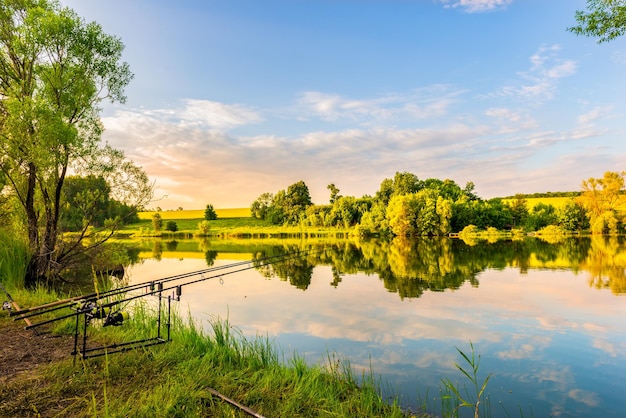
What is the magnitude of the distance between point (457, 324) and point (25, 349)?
1154cm

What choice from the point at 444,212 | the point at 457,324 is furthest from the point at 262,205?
the point at 457,324

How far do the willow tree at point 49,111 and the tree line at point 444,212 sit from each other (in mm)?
64424

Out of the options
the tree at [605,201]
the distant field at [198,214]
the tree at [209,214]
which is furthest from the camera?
→ the distant field at [198,214]

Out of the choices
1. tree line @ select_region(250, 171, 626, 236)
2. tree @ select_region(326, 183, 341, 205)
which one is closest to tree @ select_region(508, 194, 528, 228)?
tree line @ select_region(250, 171, 626, 236)

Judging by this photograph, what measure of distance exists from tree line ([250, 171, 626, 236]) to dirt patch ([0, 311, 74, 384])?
70075mm

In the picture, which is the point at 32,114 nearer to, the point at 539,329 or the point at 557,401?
the point at 557,401

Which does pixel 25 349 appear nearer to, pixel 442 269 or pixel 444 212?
pixel 442 269

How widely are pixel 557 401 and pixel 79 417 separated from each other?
8.09m

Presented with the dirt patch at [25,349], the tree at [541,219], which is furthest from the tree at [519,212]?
the dirt patch at [25,349]

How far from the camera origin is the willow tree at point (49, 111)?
12875 millimetres

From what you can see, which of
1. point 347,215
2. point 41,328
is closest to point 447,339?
point 41,328

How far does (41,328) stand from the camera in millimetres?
8250

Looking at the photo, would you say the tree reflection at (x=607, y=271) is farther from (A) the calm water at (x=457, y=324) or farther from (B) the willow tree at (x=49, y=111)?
(B) the willow tree at (x=49, y=111)

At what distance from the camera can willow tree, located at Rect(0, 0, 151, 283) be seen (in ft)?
42.2
